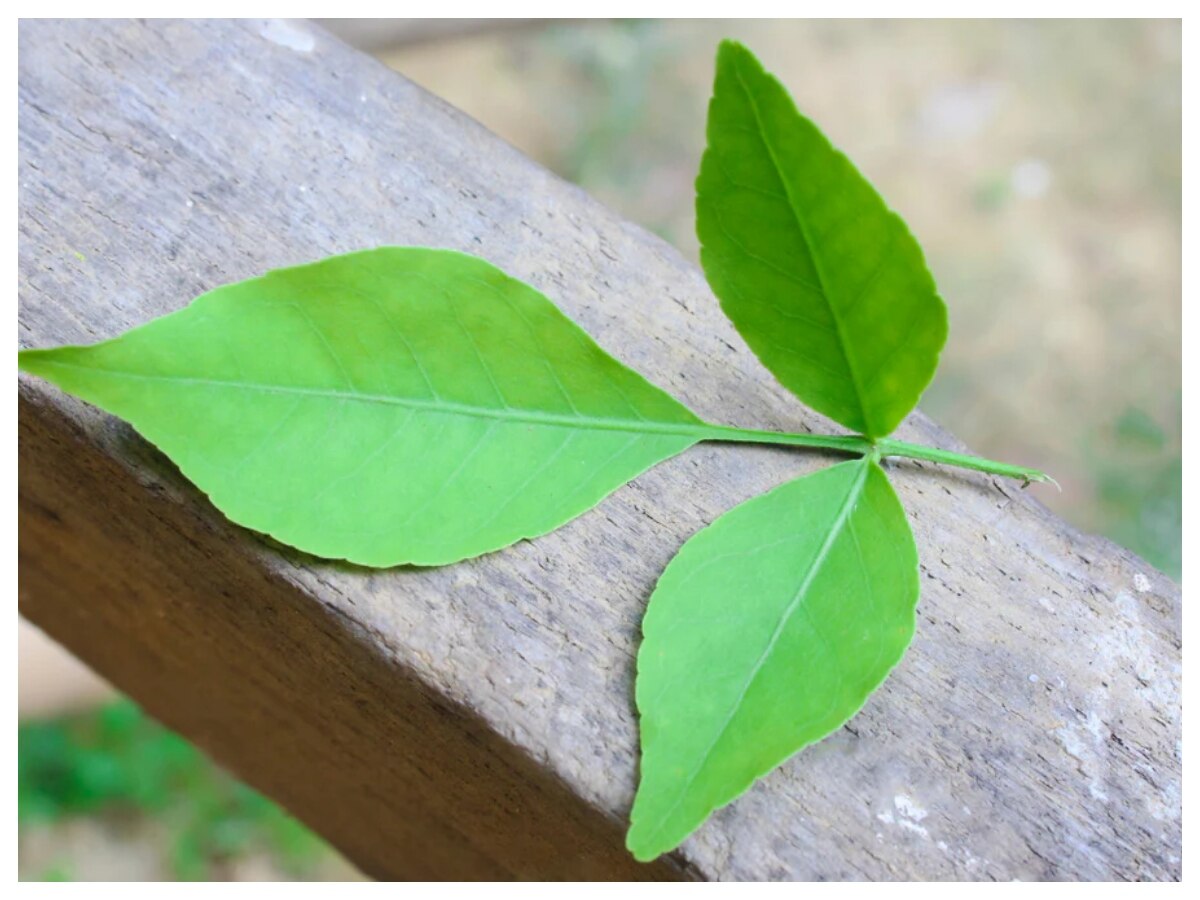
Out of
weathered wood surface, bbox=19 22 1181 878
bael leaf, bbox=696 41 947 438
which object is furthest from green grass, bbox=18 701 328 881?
bael leaf, bbox=696 41 947 438

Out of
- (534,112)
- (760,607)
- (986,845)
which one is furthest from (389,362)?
(534,112)

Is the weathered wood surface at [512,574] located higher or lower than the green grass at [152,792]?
Answer: higher

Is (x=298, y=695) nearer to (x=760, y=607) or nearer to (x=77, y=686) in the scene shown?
(x=760, y=607)

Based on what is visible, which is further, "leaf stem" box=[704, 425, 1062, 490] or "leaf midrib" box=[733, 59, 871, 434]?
"leaf stem" box=[704, 425, 1062, 490]

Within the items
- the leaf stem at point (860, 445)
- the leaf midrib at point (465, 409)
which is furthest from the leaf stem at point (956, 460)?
the leaf midrib at point (465, 409)

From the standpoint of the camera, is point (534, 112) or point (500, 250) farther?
point (534, 112)

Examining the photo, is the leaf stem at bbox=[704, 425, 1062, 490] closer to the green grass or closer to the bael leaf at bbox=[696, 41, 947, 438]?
the bael leaf at bbox=[696, 41, 947, 438]

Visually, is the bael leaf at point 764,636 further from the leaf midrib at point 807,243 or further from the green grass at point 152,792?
the green grass at point 152,792
